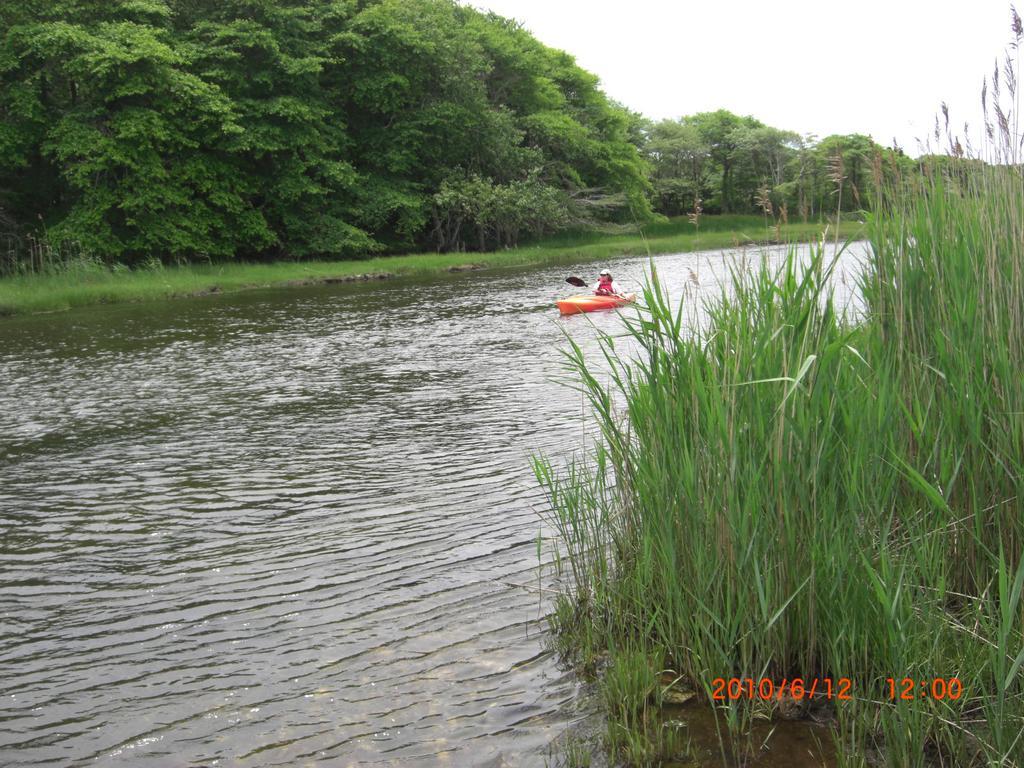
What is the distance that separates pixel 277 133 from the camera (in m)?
37.2

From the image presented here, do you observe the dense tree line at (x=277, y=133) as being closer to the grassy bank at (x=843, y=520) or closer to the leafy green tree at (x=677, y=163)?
the leafy green tree at (x=677, y=163)

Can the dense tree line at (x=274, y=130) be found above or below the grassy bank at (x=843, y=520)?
above

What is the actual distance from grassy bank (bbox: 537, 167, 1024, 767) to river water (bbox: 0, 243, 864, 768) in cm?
61

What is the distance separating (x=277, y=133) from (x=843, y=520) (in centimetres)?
3763

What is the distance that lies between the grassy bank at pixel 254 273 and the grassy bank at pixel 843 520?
9114 millimetres

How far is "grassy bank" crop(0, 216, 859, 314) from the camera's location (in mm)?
24172

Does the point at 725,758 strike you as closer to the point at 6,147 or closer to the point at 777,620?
the point at 777,620

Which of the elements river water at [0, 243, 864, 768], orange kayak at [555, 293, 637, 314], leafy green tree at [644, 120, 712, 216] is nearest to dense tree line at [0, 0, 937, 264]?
orange kayak at [555, 293, 637, 314]

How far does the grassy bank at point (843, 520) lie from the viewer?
315 centimetres

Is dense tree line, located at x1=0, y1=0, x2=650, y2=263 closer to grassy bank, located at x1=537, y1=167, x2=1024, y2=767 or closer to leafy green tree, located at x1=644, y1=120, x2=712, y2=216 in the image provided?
leafy green tree, located at x1=644, y1=120, x2=712, y2=216

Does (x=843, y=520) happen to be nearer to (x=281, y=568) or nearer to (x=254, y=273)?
(x=281, y=568)

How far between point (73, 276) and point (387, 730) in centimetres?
2568

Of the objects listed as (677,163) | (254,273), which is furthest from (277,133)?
(677,163)

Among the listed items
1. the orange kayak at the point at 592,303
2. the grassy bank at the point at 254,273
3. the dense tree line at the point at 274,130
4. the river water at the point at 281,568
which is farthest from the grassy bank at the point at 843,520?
the dense tree line at the point at 274,130
